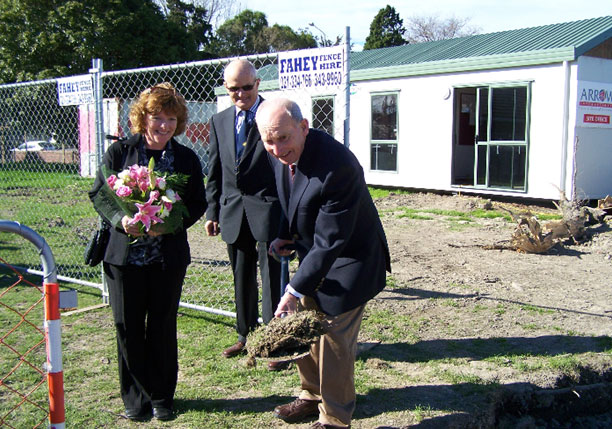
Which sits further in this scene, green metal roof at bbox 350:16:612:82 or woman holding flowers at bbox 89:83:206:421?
green metal roof at bbox 350:16:612:82

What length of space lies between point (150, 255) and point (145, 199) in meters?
0.38

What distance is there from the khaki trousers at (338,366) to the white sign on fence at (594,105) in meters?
10.8

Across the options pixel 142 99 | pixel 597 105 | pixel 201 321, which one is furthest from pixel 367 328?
pixel 597 105

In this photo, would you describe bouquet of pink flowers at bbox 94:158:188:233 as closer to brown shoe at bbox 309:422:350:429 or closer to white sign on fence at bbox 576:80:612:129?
brown shoe at bbox 309:422:350:429

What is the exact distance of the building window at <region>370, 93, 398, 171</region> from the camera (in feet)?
51.3

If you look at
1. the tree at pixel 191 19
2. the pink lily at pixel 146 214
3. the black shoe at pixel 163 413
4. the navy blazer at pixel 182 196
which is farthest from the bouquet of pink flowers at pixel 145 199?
the tree at pixel 191 19

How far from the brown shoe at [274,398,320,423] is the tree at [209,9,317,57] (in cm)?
4485

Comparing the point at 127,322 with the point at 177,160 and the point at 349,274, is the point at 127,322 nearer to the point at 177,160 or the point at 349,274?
the point at 177,160

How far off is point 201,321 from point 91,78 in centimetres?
267

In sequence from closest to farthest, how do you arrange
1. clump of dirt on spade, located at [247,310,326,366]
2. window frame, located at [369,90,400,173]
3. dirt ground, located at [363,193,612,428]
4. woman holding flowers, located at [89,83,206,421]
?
1. clump of dirt on spade, located at [247,310,326,366]
2. woman holding flowers, located at [89,83,206,421]
3. dirt ground, located at [363,193,612,428]
4. window frame, located at [369,90,400,173]

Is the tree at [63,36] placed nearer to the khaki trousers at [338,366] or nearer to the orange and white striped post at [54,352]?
the orange and white striped post at [54,352]

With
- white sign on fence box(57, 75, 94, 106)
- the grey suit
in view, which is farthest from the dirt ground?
white sign on fence box(57, 75, 94, 106)

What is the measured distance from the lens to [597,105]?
1246 cm

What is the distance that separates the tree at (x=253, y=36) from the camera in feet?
153
